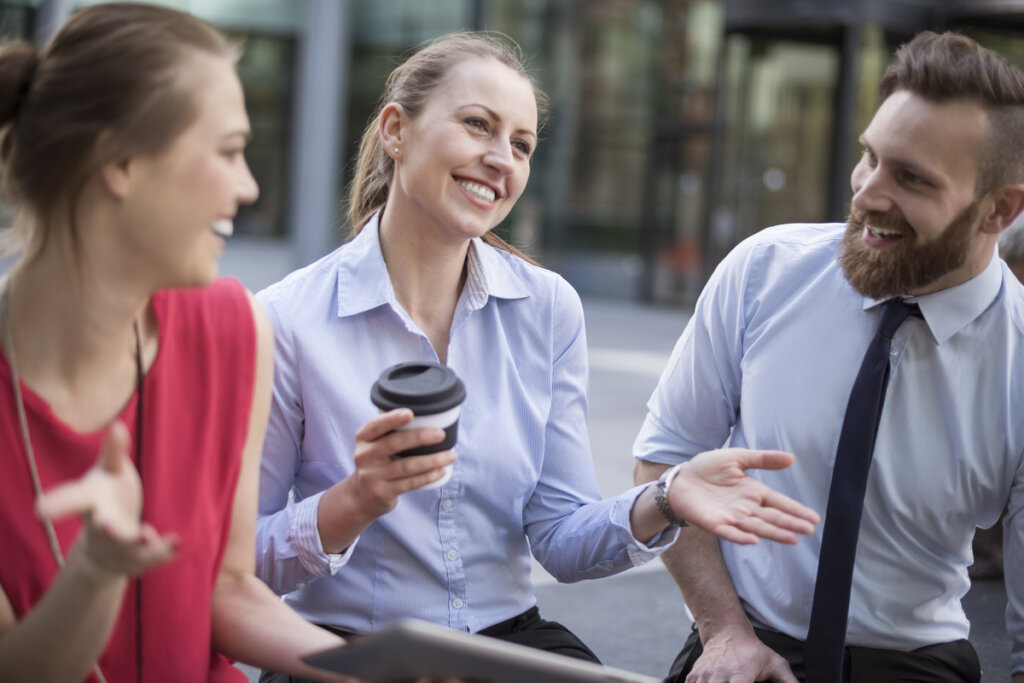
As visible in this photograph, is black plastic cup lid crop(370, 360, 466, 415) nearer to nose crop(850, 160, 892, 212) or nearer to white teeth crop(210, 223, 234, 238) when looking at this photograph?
white teeth crop(210, 223, 234, 238)

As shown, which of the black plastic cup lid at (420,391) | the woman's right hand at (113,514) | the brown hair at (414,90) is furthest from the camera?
the brown hair at (414,90)

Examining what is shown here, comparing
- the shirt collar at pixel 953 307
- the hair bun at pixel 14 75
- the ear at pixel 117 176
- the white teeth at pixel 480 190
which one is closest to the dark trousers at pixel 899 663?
the shirt collar at pixel 953 307

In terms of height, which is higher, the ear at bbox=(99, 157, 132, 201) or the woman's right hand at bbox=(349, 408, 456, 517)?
the ear at bbox=(99, 157, 132, 201)

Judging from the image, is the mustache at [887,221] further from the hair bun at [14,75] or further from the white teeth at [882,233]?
the hair bun at [14,75]

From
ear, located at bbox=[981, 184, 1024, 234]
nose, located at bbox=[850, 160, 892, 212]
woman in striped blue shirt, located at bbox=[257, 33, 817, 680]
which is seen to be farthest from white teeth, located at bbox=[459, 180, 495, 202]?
ear, located at bbox=[981, 184, 1024, 234]

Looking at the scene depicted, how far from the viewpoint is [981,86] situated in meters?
2.39

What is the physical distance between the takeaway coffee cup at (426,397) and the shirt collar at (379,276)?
458 millimetres

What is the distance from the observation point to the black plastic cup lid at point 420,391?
72.9 inches

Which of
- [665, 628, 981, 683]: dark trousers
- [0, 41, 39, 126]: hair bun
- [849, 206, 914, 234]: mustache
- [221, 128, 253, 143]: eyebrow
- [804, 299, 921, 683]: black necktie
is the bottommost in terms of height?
[665, 628, 981, 683]: dark trousers

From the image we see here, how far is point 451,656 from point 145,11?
1085 millimetres

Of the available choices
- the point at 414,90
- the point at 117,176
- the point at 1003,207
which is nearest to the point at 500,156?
the point at 414,90

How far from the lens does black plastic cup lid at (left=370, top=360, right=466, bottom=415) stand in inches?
72.9

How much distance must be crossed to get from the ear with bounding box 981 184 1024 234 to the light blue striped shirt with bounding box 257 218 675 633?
101 cm

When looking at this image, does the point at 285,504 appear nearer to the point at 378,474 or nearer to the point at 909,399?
the point at 378,474
